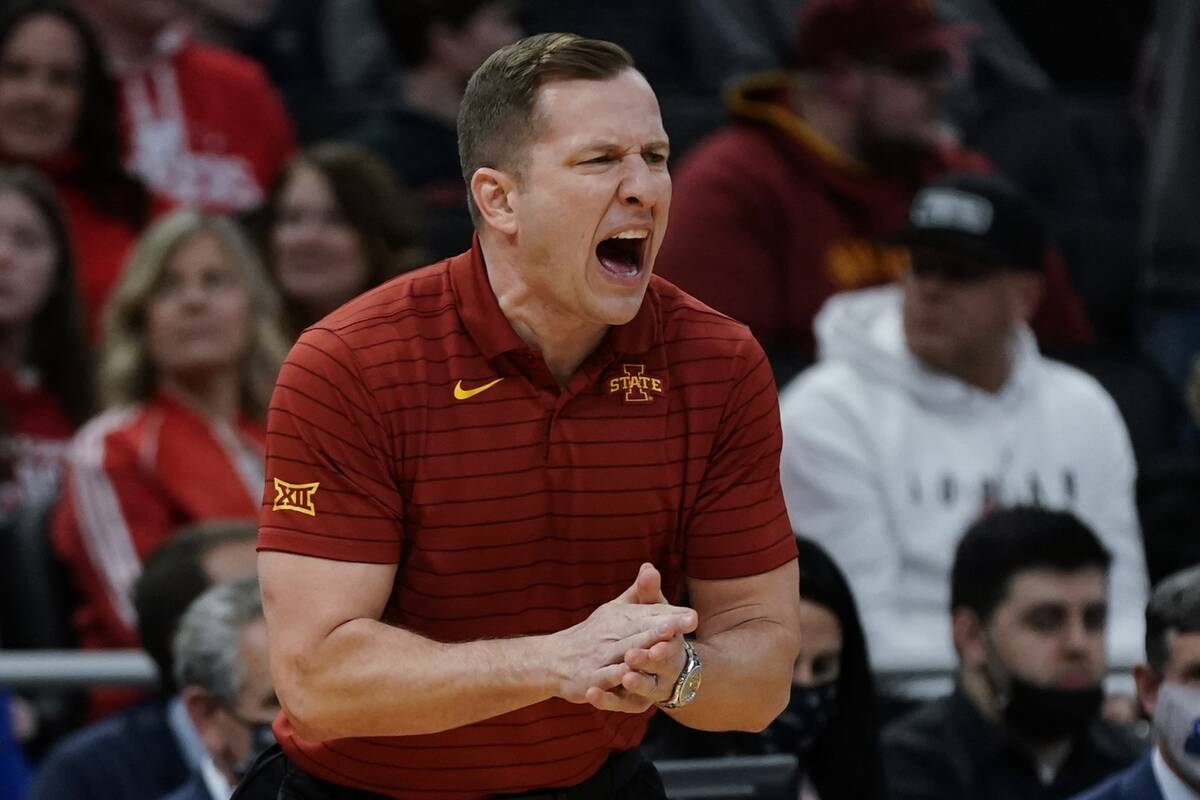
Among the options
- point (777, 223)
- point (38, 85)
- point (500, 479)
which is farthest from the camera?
point (777, 223)

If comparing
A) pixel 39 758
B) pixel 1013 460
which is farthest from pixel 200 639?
pixel 1013 460

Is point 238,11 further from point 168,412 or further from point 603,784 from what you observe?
point 603,784

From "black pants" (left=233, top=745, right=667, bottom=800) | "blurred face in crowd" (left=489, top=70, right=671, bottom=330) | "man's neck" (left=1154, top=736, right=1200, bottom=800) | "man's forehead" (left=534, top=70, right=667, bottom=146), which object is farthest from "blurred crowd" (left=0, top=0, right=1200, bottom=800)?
"man's forehead" (left=534, top=70, right=667, bottom=146)

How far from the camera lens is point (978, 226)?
18.4ft

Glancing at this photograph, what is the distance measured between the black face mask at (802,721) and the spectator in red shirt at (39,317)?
2.39 meters

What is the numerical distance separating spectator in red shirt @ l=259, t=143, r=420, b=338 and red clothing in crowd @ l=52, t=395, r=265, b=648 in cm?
55

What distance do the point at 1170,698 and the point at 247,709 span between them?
69.1 inches

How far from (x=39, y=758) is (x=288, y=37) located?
3.11 metres

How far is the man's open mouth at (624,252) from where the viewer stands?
2.72 m

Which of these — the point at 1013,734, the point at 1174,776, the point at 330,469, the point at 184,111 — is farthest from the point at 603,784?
the point at 184,111

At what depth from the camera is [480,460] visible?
107 inches

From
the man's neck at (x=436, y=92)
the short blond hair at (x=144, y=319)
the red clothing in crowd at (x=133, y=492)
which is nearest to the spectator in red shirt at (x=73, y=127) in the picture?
the short blond hair at (x=144, y=319)

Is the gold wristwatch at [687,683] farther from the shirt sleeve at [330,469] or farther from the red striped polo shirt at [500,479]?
the shirt sleeve at [330,469]

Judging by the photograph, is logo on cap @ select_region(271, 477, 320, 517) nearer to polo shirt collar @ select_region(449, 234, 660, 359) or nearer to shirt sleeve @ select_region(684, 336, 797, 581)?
polo shirt collar @ select_region(449, 234, 660, 359)
